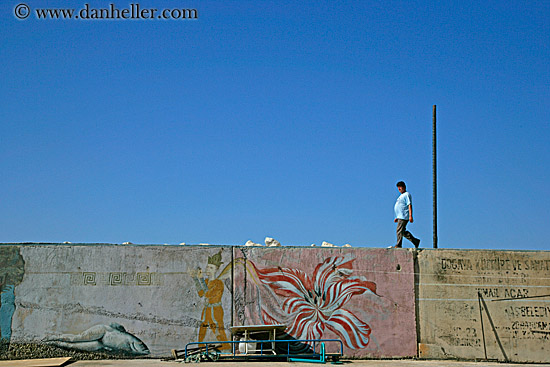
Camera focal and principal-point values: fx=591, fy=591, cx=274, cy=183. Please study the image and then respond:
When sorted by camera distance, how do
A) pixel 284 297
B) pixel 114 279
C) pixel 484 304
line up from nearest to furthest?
pixel 114 279 < pixel 284 297 < pixel 484 304

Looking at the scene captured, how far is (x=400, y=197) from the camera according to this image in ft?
43.9

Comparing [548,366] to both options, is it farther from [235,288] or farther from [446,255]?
[235,288]

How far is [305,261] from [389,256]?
189cm

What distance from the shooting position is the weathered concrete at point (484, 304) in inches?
508

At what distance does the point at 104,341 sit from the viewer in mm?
12258

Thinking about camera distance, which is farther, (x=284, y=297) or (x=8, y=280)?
(x=284, y=297)

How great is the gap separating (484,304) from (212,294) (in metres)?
5.99

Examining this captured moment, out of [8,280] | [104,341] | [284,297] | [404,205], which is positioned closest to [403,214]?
[404,205]

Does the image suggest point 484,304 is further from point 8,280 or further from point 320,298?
point 8,280

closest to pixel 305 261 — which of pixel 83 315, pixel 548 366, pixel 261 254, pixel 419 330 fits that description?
pixel 261 254

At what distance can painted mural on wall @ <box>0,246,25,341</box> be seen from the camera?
1221cm

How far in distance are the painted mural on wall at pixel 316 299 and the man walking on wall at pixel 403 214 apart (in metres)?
1.35

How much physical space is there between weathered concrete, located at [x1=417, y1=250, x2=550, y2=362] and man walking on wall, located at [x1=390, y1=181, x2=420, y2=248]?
0.48 m

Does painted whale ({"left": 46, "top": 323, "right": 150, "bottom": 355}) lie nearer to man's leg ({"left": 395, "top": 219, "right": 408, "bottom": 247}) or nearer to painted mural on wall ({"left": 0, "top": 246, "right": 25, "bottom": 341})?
painted mural on wall ({"left": 0, "top": 246, "right": 25, "bottom": 341})
